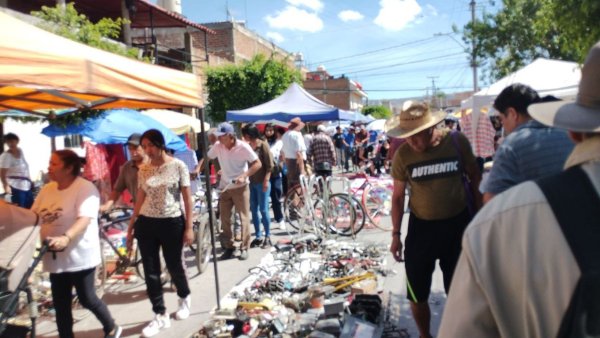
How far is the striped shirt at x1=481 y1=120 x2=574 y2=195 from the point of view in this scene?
252 cm

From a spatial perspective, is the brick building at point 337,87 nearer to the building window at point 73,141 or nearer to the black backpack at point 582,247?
the building window at point 73,141

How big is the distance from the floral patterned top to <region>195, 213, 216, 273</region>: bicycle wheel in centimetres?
165

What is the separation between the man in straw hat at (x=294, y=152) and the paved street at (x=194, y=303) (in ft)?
8.13

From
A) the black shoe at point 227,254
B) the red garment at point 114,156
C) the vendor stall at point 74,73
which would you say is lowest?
the black shoe at point 227,254

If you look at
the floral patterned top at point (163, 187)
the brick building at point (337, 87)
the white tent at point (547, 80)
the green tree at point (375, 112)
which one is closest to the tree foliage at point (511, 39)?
the white tent at point (547, 80)

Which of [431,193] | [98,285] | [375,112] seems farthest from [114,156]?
[375,112]

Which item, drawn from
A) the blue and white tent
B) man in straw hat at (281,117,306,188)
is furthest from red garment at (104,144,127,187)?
man in straw hat at (281,117,306,188)

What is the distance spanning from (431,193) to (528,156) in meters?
0.92

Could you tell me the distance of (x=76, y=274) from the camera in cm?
371

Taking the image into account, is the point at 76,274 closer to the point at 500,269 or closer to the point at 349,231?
the point at 500,269

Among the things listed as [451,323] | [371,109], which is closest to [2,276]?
[451,323]

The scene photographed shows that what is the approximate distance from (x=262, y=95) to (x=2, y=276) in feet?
65.2

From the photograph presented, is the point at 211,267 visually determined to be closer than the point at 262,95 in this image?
Yes

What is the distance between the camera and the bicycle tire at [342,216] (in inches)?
316
